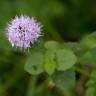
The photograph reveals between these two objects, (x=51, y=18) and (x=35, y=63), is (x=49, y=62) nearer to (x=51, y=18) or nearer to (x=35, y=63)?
(x=35, y=63)

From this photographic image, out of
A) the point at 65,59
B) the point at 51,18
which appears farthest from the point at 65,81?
the point at 51,18

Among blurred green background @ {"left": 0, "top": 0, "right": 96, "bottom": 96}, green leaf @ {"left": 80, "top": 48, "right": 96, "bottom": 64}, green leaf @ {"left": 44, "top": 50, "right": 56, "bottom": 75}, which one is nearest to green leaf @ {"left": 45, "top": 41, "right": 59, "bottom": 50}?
green leaf @ {"left": 44, "top": 50, "right": 56, "bottom": 75}

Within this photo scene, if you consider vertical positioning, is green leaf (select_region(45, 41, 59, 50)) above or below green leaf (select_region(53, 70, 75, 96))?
above

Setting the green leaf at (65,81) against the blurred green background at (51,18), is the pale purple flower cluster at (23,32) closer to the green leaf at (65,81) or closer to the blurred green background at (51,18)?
the green leaf at (65,81)

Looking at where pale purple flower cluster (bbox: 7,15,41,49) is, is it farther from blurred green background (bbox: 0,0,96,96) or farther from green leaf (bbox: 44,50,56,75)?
blurred green background (bbox: 0,0,96,96)

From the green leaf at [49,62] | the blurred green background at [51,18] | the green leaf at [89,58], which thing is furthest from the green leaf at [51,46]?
the blurred green background at [51,18]

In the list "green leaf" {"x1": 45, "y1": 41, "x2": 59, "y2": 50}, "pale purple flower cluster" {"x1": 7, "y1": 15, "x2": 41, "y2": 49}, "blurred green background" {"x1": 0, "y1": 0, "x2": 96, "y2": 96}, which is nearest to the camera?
"pale purple flower cluster" {"x1": 7, "y1": 15, "x2": 41, "y2": 49}
